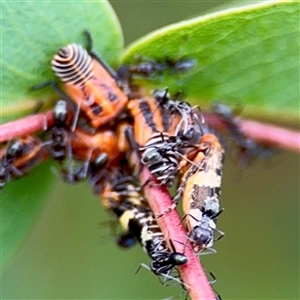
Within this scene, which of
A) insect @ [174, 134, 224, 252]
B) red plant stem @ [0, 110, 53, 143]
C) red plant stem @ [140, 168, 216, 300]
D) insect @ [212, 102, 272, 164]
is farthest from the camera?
insect @ [212, 102, 272, 164]

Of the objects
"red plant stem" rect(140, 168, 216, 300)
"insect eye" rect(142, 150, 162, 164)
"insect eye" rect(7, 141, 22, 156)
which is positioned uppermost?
"insect eye" rect(7, 141, 22, 156)

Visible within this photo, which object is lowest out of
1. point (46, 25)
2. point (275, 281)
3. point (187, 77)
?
point (275, 281)

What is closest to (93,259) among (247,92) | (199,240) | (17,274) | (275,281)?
(17,274)

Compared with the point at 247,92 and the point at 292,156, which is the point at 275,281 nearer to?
the point at 292,156

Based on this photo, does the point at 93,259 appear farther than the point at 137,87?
Yes

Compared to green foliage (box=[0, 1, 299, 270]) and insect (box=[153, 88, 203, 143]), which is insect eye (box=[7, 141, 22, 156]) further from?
insect (box=[153, 88, 203, 143])

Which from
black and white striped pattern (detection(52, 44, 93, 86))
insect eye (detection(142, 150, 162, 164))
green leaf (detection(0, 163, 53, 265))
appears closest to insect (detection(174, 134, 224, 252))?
insect eye (detection(142, 150, 162, 164))

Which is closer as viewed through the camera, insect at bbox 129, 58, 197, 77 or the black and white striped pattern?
the black and white striped pattern

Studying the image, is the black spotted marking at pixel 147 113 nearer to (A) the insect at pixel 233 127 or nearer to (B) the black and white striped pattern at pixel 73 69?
(B) the black and white striped pattern at pixel 73 69

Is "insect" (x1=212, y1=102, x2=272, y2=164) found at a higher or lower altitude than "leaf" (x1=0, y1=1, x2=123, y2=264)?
lower
